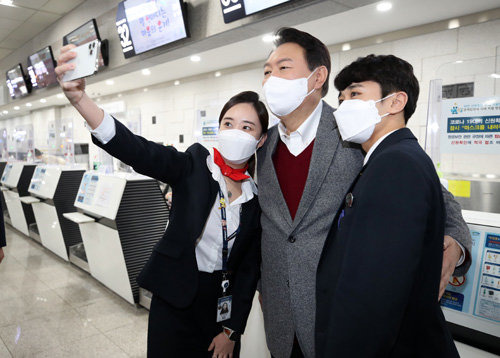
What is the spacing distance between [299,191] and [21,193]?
19.9 feet

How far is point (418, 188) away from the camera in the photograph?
773 millimetres

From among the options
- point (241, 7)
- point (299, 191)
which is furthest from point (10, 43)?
point (299, 191)

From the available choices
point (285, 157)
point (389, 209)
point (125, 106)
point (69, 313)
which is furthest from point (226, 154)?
point (125, 106)

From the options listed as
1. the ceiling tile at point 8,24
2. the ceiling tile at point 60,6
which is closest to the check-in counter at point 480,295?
the ceiling tile at point 60,6

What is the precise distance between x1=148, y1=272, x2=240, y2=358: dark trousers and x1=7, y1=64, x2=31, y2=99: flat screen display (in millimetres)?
8968

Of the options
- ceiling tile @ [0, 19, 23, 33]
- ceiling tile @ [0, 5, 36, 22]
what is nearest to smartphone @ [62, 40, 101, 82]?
ceiling tile @ [0, 5, 36, 22]

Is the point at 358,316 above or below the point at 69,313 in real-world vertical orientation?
above

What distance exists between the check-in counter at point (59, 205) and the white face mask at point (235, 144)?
385cm

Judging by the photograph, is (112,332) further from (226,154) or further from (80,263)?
(226,154)

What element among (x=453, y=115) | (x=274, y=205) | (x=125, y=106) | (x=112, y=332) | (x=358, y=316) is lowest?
(x=112, y=332)

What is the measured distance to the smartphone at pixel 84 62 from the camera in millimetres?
983

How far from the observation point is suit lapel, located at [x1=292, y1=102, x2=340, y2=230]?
1119 millimetres

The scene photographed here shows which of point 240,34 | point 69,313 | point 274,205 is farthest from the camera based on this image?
point 240,34

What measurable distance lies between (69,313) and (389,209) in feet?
10.8
